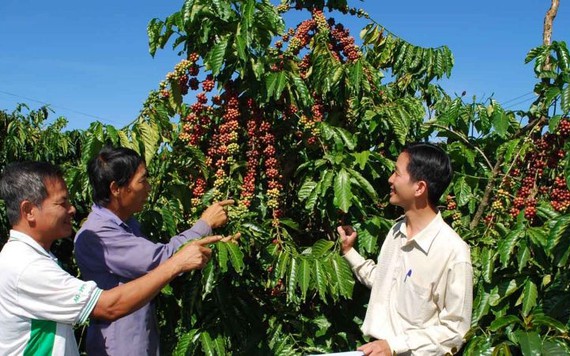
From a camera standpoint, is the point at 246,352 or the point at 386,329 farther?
the point at 246,352

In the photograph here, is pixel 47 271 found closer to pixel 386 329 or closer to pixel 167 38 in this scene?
pixel 386 329

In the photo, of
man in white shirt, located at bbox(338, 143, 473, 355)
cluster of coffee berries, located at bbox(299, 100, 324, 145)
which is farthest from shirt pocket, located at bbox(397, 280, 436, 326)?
cluster of coffee berries, located at bbox(299, 100, 324, 145)

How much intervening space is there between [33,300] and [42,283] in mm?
54

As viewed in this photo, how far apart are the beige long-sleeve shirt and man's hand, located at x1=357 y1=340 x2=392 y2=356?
0.02 metres

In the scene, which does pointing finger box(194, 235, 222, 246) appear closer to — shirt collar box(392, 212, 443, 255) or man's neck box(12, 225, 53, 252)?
man's neck box(12, 225, 53, 252)

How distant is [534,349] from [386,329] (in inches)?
16.9

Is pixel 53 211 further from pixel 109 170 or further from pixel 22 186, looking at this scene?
pixel 109 170

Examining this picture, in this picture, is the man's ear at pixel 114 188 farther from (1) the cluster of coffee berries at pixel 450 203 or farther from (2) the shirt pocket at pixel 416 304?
(1) the cluster of coffee berries at pixel 450 203

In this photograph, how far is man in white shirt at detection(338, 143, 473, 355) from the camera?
1708mm

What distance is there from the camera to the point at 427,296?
175cm

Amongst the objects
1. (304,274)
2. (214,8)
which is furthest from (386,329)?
(214,8)

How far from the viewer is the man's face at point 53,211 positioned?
1.67 metres

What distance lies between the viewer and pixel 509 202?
7.91 feet

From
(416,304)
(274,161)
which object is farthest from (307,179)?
(416,304)
